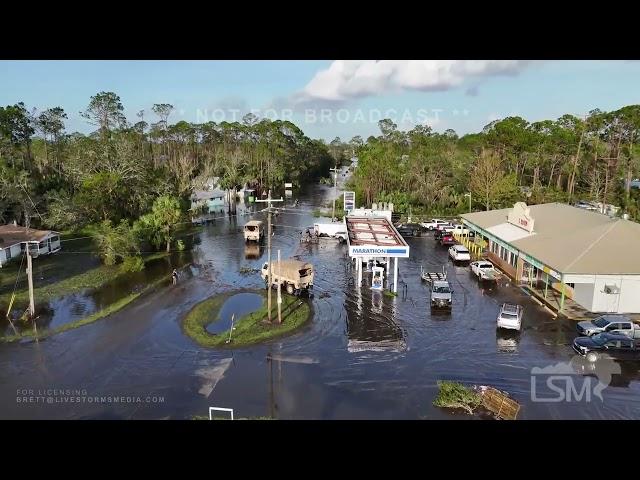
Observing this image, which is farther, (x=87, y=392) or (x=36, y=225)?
(x=36, y=225)

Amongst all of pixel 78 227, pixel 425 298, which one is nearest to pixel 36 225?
pixel 78 227

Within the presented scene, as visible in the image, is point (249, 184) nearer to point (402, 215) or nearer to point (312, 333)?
point (402, 215)

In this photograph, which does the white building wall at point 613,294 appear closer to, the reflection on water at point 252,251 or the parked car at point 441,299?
the parked car at point 441,299

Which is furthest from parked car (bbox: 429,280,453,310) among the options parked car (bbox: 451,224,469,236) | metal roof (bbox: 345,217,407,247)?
parked car (bbox: 451,224,469,236)

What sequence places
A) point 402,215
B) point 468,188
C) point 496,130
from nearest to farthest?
point 402,215, point 468,188, point 496,130

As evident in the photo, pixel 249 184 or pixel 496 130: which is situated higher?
pixel 496 130

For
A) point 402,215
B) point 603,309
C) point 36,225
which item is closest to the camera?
point 603,309
